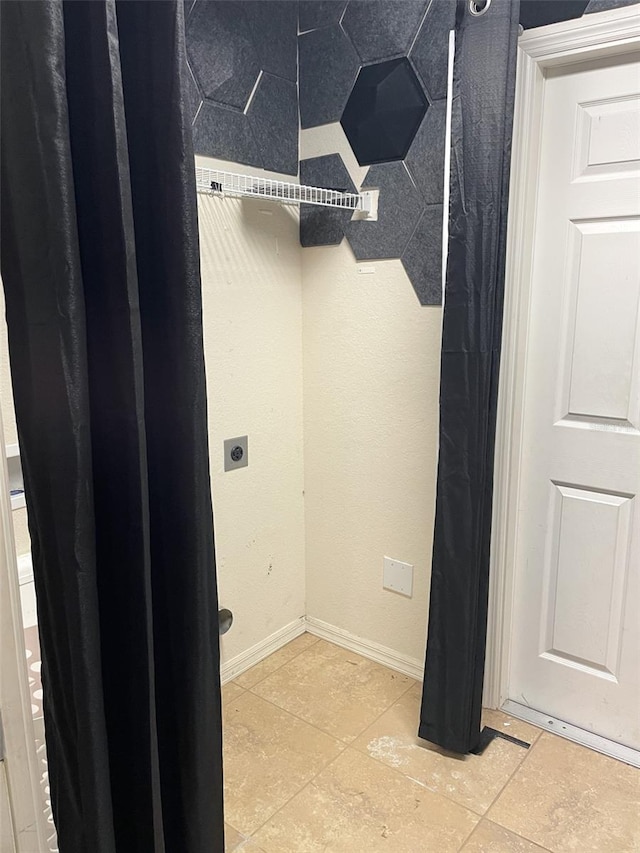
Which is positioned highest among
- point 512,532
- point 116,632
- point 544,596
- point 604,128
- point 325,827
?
point 604,128

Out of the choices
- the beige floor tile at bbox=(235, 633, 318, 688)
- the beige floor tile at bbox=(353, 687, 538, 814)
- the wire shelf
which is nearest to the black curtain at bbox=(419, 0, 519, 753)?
the beige floor tile at bbox=(353, 687, 538, 814)

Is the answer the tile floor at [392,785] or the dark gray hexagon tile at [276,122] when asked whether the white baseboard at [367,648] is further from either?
the dark gray hexagon tile at [276,122]

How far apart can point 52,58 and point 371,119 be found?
1.54 meters

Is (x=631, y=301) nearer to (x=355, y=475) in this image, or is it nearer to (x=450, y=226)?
(x=450, y=226)

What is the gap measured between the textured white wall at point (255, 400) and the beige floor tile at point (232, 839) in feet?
2.09

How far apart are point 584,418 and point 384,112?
1.11 m

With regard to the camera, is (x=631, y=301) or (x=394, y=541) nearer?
(x=631, y=301)

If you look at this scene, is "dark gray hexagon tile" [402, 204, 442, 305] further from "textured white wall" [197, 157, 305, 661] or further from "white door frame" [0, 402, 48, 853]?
"white door frame" [0, 402, 48, 853]

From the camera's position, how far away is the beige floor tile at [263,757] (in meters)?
1.69

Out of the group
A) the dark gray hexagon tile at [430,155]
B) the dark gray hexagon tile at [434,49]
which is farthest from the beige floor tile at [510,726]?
the dark gray hexagon tile at [434,49]

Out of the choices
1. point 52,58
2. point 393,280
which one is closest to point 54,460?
point 52,58

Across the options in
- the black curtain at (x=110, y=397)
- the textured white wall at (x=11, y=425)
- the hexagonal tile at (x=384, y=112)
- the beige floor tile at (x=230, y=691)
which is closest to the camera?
the black curtain at (x=110, y=397)

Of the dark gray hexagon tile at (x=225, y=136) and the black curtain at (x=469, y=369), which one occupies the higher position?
the dark gray hexagon tile at (x=225, y=136)

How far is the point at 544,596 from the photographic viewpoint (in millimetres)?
1961
